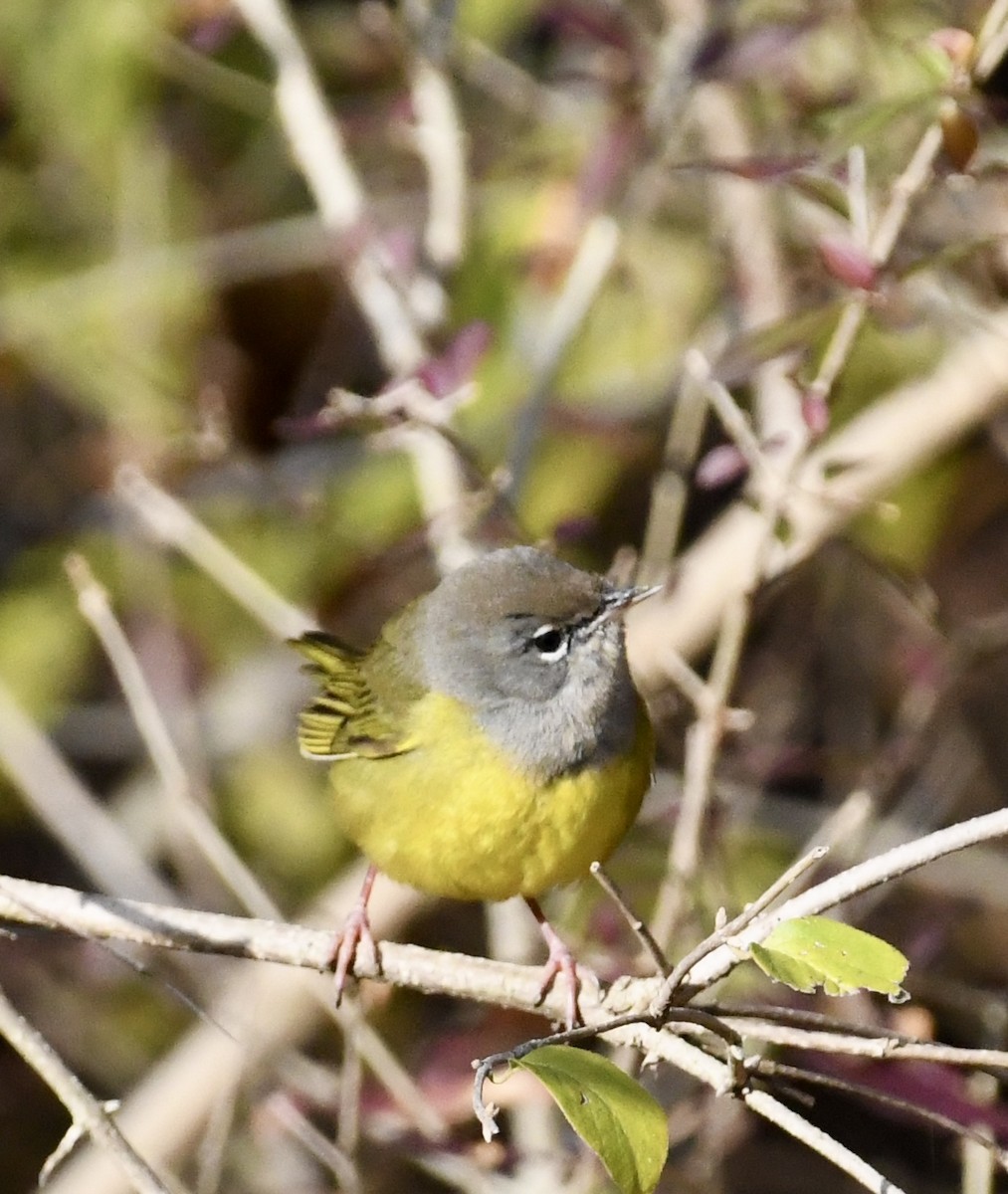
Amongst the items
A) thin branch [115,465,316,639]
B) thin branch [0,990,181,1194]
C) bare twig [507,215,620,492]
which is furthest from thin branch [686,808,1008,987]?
bare twig [507,215,620,492]

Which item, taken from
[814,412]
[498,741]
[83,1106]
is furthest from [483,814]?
[83,1106]

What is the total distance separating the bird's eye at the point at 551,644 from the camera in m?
3.52

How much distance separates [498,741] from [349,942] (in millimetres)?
483

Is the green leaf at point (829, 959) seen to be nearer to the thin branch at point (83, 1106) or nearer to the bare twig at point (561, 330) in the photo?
the thin branch at point (83, 1106)

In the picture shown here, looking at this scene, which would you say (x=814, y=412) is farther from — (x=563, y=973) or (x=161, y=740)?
(x=161, y=740)

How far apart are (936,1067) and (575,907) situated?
1.37 metres

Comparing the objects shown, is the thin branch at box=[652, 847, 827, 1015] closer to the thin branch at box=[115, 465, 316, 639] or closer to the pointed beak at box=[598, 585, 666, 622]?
the pointed beak at box=[598, 585, 666, 622]

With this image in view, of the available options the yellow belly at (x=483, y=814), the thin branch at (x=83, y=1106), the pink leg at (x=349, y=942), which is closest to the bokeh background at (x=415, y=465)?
the pink leg at (x=349, y=942)

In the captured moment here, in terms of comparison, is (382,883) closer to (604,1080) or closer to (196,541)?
(196,541)

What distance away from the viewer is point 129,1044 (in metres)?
5.66

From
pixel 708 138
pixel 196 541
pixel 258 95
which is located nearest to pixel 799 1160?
pixel 196 541

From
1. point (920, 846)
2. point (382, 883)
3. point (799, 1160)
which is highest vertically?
point (382, 883)

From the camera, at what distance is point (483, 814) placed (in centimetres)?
320

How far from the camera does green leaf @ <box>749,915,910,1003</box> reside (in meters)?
1.81
